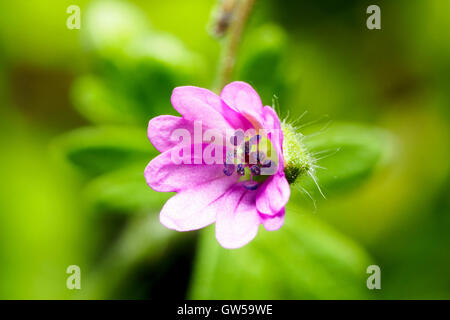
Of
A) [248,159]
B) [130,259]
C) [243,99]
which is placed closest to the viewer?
[243,99]

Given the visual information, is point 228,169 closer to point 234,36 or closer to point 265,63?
point 234,36

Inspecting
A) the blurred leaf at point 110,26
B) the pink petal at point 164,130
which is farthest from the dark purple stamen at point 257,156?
the blurred leaf at point 110,26

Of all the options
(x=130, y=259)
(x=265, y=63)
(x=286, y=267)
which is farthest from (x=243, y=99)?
(x=130, y=259)

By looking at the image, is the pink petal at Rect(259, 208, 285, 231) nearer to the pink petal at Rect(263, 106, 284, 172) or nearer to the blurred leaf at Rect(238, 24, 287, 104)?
the pink petal at Rect(263, 106, 284, 172)

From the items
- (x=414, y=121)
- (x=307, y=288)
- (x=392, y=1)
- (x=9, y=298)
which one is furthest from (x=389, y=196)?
(x=9, y=298)

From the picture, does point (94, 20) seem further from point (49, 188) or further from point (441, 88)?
point (441, 88)

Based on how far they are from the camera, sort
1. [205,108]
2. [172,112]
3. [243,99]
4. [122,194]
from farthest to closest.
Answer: [172,112] → [122,194] → [205,108] → [243,99]

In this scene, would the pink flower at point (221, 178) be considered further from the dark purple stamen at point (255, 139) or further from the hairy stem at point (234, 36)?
the hairy stem at point (234, 36)

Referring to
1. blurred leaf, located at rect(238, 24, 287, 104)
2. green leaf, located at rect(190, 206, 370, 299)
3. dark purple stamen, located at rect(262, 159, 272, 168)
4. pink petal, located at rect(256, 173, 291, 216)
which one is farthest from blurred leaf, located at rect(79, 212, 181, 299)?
pink petal, located at rect(256, 173, 291, 216)
